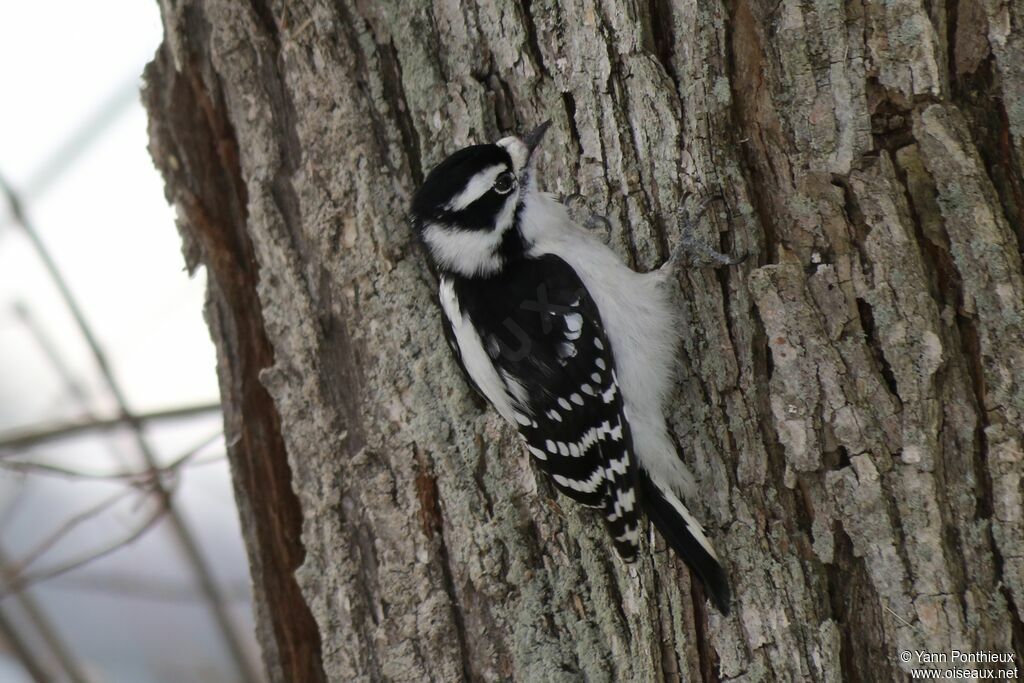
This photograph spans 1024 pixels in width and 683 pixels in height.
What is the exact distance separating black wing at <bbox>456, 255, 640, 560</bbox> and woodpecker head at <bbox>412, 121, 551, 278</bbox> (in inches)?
3.3

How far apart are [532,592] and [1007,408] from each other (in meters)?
1.31

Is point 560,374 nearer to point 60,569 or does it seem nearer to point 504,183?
point 504,183

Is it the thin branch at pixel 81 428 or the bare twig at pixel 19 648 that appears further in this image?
the thin branch at pixel 81 428

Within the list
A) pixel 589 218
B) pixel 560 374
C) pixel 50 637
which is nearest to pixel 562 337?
pixel 560 374

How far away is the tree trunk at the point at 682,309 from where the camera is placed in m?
2.16

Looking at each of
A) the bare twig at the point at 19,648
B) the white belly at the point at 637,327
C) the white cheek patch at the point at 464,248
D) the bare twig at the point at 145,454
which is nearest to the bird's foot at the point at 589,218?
the white belly at the point at 637,327

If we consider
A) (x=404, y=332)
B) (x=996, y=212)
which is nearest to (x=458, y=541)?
(x=404, y=332)

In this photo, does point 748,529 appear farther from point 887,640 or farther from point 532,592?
point 532,592

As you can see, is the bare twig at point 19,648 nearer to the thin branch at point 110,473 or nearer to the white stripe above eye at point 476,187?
the thin branch at point 110,473

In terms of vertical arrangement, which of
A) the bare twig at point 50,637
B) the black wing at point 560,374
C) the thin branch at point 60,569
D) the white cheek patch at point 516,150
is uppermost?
the white cheek patch at point 516,150

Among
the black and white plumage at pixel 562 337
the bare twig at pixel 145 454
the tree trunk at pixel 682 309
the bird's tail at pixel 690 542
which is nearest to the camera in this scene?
the tree trunk at pixel 682 309

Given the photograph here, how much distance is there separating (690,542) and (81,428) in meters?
2.36

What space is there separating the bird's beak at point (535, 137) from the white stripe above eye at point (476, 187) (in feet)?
0.31

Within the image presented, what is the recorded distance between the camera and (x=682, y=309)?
8.33ft
